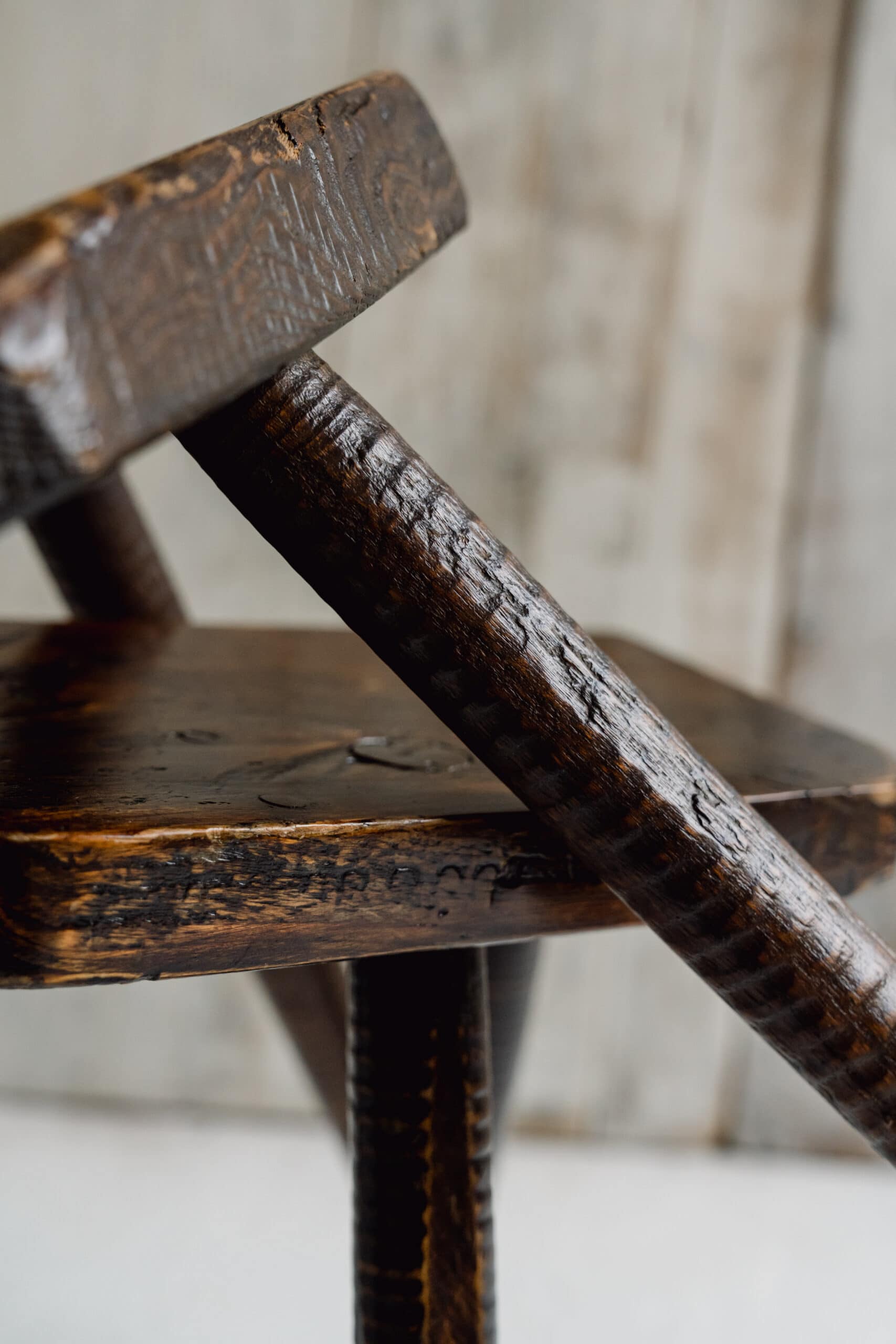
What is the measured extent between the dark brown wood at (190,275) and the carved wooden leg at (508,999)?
431mm

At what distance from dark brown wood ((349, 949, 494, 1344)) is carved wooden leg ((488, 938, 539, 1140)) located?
16 cm

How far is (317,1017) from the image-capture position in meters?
0.76

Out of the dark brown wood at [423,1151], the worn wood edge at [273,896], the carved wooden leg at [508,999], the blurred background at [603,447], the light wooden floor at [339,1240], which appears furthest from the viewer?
the blurred background at [603,447]

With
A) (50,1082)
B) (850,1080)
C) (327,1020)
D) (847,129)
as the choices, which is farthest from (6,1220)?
(847,129)

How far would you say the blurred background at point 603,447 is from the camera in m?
1.12

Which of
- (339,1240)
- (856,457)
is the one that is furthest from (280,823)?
(856,457)

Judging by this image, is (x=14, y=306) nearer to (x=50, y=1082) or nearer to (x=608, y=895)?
(x=608, y=895)

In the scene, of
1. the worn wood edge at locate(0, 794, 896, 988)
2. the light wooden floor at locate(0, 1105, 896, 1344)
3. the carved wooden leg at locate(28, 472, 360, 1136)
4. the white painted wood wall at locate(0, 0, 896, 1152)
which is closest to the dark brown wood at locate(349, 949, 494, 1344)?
the worn wood edge at locate(0, 794, 896, 988)

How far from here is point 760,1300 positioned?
1.05 m

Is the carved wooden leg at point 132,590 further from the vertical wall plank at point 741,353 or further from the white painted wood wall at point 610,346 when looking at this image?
the vertical wall plank at point 741,353

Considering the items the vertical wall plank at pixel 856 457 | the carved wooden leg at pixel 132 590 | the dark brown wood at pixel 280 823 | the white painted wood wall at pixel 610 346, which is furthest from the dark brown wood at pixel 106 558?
the vertical wall plank at pixel 856 457

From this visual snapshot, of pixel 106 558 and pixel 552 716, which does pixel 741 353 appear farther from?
pixel 552 716

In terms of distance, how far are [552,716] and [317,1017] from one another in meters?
0.47

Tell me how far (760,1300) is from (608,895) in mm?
800
